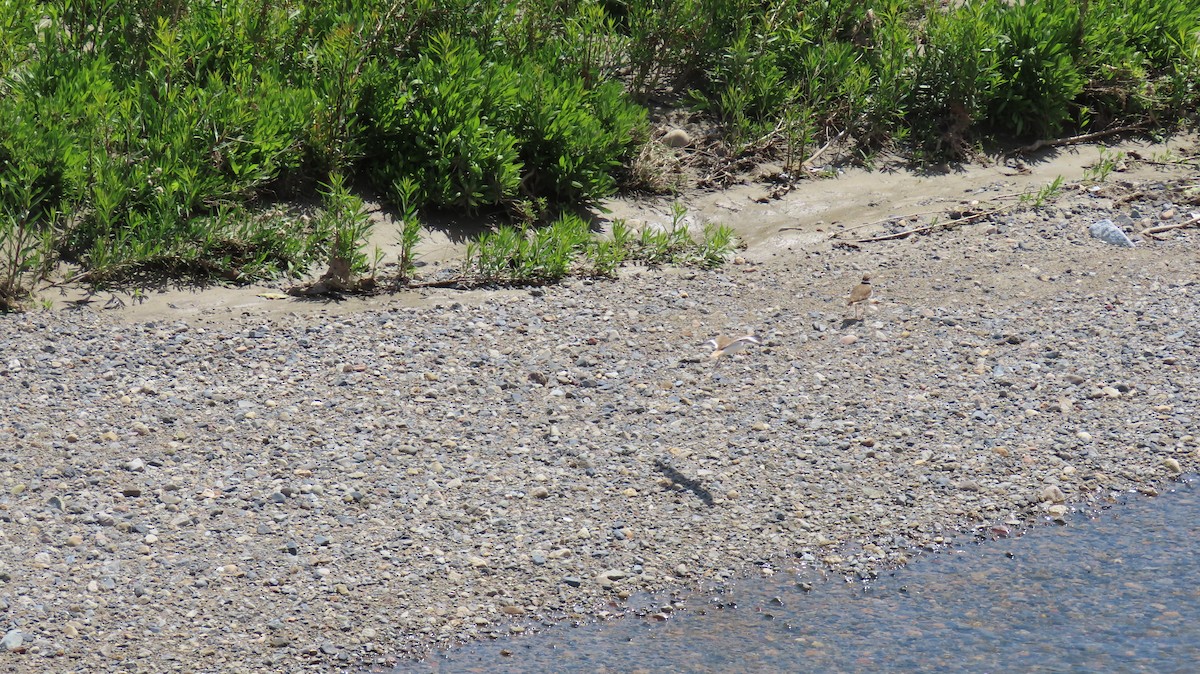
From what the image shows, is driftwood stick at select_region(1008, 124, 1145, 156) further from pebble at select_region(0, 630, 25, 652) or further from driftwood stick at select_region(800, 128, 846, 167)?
pebble at select_region(0, 630, 25, 652)

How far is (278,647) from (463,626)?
21.5 inches

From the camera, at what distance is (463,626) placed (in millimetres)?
4008

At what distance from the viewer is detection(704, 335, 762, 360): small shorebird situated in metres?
5.59

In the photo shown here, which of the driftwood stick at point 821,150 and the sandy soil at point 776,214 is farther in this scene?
the driftwood stick at point 821,150

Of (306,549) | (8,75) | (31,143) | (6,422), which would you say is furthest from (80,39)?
(306,549)

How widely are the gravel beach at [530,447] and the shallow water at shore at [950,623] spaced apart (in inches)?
4.8

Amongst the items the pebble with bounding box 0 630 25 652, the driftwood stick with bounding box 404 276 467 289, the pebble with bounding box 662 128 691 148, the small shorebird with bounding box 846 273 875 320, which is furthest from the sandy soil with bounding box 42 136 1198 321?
the pebble with bounding box 0 630 25 652

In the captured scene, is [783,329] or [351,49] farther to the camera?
[351,49]

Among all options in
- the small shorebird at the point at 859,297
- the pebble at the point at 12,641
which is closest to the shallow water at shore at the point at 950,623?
the pebble at the point at 12,641

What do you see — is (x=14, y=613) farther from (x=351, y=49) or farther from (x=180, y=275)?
(x=351, y=49)

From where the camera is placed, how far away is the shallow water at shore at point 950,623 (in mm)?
3957

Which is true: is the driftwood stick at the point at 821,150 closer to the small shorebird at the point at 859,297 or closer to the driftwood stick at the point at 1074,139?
the driftwood stick at the point at 1074,139

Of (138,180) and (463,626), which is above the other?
(138,180)

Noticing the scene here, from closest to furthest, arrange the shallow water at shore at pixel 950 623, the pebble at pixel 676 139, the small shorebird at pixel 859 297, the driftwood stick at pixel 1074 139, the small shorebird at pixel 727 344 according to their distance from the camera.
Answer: the shallow water at shore at pixel 950 623
the small shorebird at pixel 727 344
the small shorebird at pixel 859 297
the pebble at pixel 676 139
the driftwood stick at pixel 1074 139
